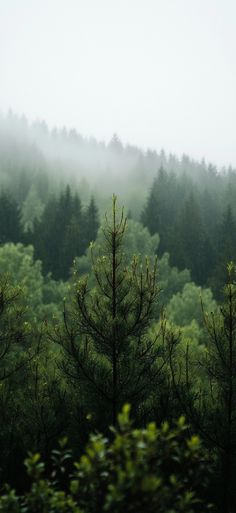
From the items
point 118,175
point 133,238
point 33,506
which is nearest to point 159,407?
point 33,506

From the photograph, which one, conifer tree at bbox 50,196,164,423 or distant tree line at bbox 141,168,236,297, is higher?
distant tree line at bbox 141,168,236,297

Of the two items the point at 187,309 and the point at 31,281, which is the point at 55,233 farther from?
the point at 187,309

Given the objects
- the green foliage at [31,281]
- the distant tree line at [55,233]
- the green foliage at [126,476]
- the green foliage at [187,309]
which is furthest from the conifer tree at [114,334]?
the distant tree line at [55,233]

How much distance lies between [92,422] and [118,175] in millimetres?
89376

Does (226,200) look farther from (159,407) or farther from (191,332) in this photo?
(159,407)

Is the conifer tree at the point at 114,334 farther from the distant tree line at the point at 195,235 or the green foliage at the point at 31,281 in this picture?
the distant tree line at the point at 195,235

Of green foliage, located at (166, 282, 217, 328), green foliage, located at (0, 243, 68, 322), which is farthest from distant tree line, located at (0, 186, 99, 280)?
green foliage, located at (166, 282, 217, 328)

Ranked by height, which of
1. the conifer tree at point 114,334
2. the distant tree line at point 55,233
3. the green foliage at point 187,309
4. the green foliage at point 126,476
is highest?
the distant tree line at point 55,233

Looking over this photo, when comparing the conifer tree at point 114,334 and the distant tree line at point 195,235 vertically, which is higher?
the distant tree line at point 195,235

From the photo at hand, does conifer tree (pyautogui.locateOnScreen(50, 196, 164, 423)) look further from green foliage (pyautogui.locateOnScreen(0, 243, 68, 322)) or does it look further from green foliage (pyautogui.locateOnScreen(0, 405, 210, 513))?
green foliage (pyautogui.locateOnScreen(0, 243, 68, 322))

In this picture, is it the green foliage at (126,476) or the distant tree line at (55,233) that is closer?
the green foliage at (126,476)

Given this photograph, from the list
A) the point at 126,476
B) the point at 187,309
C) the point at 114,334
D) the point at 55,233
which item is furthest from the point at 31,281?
the point at 126,476

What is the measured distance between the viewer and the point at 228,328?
8484mm

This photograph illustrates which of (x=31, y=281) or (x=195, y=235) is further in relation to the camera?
(x=195, y=235)
